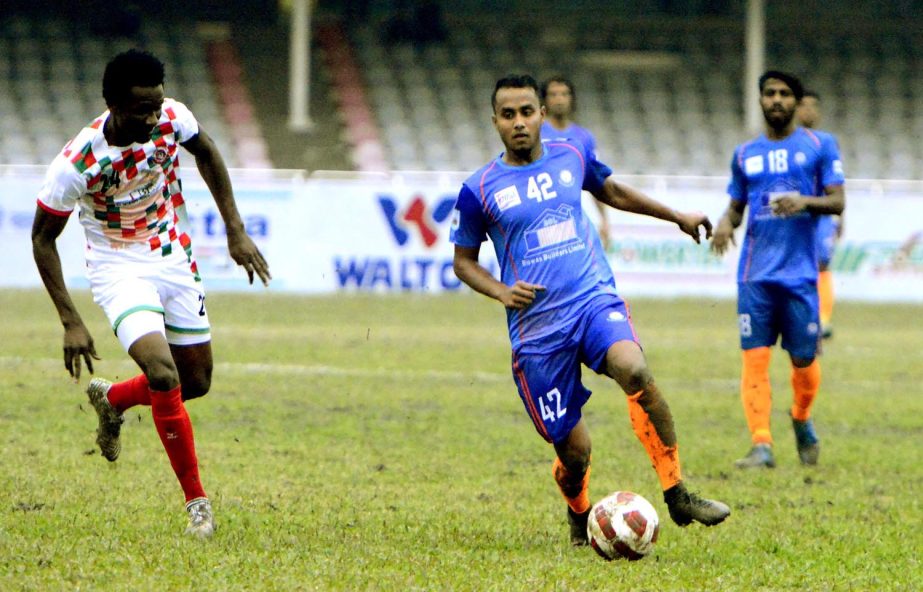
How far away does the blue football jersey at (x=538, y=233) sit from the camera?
6664 mm

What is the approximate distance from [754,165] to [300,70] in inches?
822

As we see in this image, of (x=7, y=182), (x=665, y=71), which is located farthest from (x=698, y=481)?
(x=665, y=71)

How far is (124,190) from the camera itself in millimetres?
6852

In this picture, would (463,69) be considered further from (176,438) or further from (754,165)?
(176,438)

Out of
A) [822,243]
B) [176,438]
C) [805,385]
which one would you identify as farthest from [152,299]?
[822,243]

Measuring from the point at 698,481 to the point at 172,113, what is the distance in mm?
3705

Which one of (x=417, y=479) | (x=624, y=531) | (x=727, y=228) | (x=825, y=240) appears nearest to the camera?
(x=624, y=531)

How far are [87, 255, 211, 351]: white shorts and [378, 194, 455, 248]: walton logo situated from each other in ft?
47.2

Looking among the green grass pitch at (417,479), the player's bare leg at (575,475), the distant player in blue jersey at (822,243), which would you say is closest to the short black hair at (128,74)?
the green grass pitch at (417,479)

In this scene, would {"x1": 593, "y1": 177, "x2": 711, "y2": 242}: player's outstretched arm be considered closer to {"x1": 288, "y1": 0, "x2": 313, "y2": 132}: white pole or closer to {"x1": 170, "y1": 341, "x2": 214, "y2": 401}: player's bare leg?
{"x1": 170, "y1": 341, "x2": 214, "y2": 401}: player's bare leg

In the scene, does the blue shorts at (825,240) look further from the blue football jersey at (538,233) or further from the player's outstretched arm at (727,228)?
the blue football jersey at (538,233)

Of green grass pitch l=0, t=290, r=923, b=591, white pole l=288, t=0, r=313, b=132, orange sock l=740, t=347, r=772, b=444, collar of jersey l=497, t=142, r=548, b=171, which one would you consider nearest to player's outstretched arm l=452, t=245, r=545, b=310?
collar of jersey l=497, t=142, r=548, b=171

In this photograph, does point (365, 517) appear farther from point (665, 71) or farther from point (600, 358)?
point (665, 71)

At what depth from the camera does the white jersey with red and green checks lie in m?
6.66
